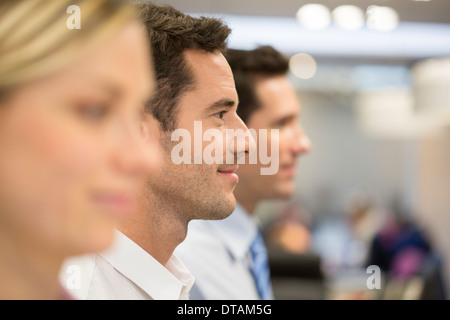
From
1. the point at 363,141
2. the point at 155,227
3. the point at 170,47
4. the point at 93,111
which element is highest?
the point at 363,141

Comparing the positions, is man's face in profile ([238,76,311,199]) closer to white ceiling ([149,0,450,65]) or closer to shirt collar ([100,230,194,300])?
white ceiling ([149,0,450,65])

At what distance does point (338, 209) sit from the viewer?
22.6 ft

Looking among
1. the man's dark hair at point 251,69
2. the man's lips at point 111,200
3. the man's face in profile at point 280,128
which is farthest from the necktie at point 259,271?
the man's lips at point 111,200

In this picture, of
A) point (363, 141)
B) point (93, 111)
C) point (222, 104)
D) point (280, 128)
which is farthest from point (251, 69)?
point (363, 141)

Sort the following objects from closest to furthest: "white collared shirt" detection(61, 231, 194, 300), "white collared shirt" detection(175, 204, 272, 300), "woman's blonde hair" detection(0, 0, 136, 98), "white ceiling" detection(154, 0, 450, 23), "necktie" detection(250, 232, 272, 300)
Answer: "woman's blonde hair" detection(0, 0, 136, 98) → "white collared shirt" detection(61, 231, 194, 300) → "white collared shirt" detection(175, 204, 272, 300) → "white ceiling" detection(154, 0, 450, 23) → "necktie" detection(250, 232, 272, 300)

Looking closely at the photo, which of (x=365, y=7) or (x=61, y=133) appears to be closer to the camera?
(x=61, y=133)

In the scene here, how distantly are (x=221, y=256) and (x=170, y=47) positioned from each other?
1.54 ft

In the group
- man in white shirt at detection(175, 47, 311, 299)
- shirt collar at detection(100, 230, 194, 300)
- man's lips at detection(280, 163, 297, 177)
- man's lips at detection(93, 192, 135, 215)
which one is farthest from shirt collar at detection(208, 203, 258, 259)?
man's lips at detection(93, 192, 135, 215)

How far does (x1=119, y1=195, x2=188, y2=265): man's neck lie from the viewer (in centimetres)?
71

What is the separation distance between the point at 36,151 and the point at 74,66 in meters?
0.07

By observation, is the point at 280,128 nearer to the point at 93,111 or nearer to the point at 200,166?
the point at 200,166

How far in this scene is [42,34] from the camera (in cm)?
43

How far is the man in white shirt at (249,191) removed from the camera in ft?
2.93

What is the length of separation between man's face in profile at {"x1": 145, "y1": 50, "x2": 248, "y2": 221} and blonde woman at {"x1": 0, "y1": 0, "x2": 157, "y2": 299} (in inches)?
9.2
